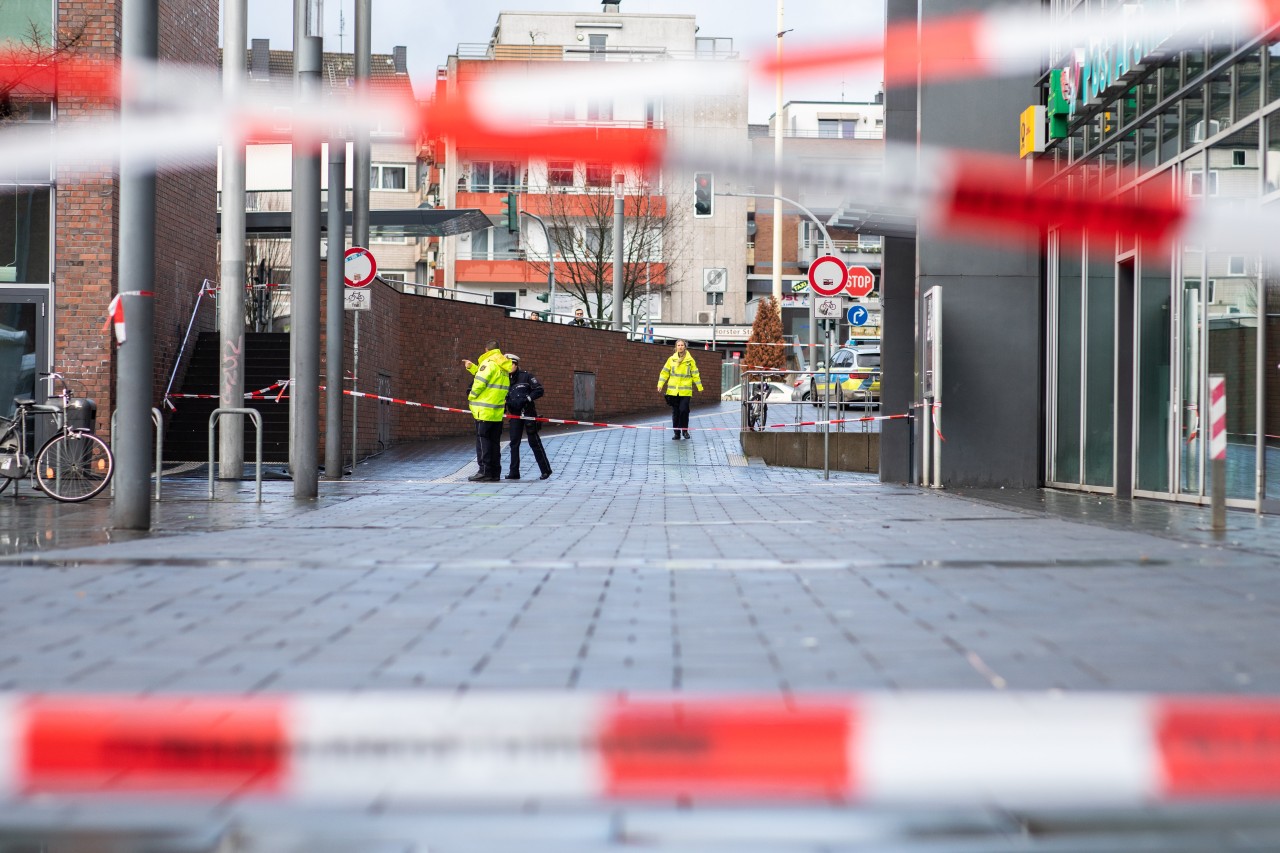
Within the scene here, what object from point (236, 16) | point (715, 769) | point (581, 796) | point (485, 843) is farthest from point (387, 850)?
point (236, 16)

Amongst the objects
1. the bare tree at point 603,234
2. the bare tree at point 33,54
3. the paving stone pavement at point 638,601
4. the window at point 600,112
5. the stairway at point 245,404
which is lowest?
the paving stone pavement at point 638,601

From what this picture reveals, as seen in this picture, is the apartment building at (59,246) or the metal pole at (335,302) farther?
the apartment building at (59,246)

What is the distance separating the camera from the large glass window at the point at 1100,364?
1791 cm

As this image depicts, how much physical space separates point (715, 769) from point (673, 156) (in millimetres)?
3615

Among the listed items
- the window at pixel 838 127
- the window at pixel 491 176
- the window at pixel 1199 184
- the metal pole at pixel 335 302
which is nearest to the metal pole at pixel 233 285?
the metal pole at pixel 335 302

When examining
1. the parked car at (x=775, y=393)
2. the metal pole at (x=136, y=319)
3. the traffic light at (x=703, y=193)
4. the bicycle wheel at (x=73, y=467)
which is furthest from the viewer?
the parked car at (x=775, y=393)

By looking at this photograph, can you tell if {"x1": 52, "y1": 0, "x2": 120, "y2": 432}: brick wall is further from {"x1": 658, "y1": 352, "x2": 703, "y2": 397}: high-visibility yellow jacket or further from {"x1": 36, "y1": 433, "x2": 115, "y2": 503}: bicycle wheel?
{"x1": 658, "y1": 352, "x2": 703, "y2": 397}: high-visibility yellow jacket

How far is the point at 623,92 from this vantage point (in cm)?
832

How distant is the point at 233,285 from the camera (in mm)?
19641

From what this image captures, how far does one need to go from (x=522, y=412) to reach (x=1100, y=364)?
7.23m

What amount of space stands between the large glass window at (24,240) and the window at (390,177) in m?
52.8

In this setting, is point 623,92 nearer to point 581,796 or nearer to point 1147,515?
point 581,796

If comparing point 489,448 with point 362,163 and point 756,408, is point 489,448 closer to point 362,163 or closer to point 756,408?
point 362,163

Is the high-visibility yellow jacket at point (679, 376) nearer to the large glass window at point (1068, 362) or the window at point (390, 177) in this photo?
the large glass window at point (1068, 362)
